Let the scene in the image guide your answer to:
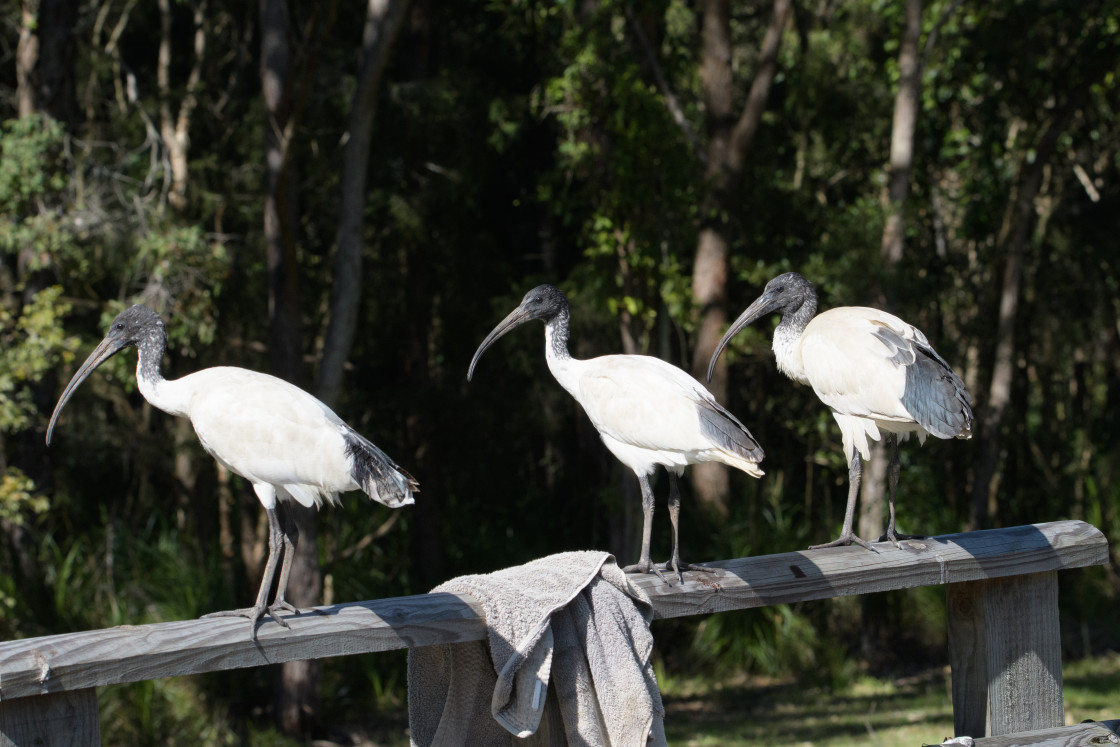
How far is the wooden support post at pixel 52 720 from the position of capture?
6.73 ft

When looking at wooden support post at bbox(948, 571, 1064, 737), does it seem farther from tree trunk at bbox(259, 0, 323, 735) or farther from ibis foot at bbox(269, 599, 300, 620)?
tree trunk at bbox(259, 0, 323, 735)

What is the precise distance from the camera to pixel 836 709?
8.11 metres

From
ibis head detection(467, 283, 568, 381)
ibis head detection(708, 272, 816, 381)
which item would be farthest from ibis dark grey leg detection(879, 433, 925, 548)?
ibis head detection(467, 283, 568, 381)

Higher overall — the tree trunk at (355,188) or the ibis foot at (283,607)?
the tree trunk at (355,188)

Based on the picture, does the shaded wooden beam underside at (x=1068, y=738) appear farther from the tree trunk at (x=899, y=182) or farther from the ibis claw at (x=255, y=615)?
the tree trunk at (x=899, y=182)

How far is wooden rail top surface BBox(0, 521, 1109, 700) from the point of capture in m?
2.11

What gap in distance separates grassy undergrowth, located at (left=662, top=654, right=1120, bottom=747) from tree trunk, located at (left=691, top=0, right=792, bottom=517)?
57.8 inches

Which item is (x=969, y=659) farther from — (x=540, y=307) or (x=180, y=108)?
(x=180, y=108)

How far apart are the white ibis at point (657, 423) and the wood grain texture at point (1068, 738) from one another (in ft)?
2.91

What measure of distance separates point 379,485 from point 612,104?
20.1ft

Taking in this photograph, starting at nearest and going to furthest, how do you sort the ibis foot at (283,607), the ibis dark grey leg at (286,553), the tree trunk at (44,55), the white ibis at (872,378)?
the ibis foot at (283,607) < the ibis dark grey leg at (286,553) < the white ibis at (872,378) < the tree trunk at (44,55)

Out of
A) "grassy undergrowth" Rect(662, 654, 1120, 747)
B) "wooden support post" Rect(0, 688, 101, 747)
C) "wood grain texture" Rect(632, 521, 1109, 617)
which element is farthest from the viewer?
"grassy undergrowth" Rect(662, 654, 1120, 747)

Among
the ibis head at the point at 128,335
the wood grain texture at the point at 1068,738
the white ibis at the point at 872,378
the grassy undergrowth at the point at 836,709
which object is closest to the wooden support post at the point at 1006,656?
the wood grain texture at the point at 1068,738

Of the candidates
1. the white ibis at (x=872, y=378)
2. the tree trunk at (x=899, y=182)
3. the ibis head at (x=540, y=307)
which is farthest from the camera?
the tree trunk at (x=899, y=182)
